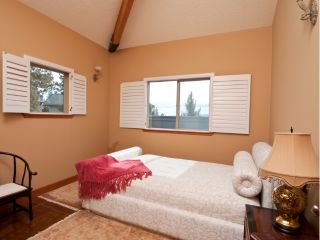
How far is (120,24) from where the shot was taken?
11.1 ft

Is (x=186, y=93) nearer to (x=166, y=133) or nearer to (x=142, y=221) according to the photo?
(x=166, y=133)

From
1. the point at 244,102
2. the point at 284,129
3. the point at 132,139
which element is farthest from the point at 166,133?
the point at 284,129

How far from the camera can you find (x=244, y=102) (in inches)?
117

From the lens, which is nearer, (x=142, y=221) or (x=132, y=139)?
(x=142, y=221)

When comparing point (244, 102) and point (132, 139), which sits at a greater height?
point (244, 102)

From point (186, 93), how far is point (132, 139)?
145 cm

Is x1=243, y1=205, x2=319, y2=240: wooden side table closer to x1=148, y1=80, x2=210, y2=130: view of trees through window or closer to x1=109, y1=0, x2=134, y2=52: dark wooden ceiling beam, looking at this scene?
x1=148, y1=80, x2=210, y2=130: view of trees through window

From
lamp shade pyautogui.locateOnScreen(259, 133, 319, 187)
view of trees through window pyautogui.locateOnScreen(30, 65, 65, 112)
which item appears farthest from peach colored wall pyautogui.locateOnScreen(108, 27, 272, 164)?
lamp shade pyautogui.locateOnScreen(259, 133, 319, 187)

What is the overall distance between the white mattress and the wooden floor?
1.16 feet

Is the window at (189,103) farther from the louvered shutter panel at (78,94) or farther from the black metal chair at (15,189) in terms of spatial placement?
the black metal chair at (15,189)

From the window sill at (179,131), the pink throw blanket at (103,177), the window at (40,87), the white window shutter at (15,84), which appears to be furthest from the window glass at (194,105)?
the white window shutter at (15,84)

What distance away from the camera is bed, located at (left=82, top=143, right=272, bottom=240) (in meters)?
1.59

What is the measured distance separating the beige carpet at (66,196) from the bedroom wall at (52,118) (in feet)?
0.62

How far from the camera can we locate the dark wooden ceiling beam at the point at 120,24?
10.1 feet
